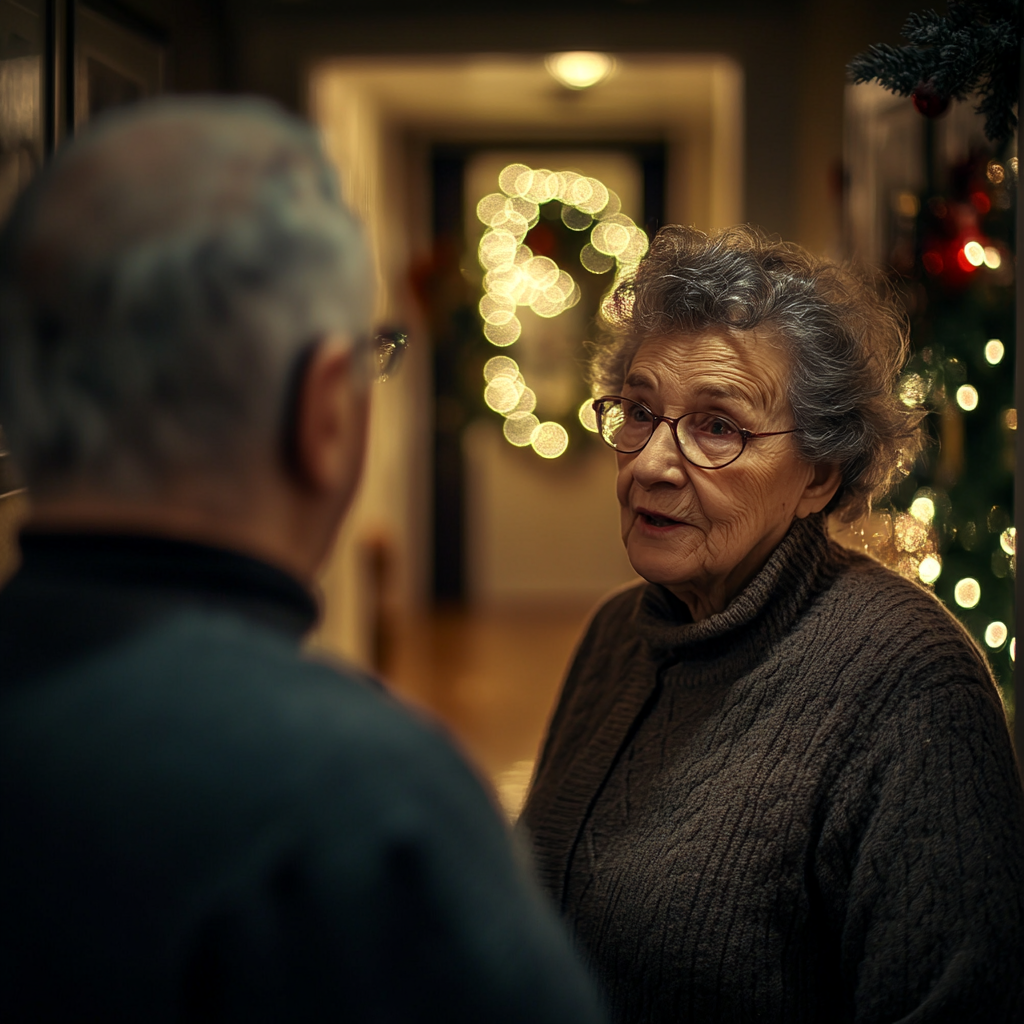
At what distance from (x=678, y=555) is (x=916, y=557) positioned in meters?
1.17

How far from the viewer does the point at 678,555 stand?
4.50 ft

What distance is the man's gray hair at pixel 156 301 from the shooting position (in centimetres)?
52

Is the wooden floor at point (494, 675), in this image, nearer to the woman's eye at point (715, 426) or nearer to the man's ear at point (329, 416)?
the woman's eye at point (715, 426)

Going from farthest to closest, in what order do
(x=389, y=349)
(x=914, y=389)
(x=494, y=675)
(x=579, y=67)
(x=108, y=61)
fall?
(x=494, y=675), (x=579, y=67), (x=914, y=389), (x=108, y=61), (x=389, y=349)

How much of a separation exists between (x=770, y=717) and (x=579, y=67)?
3.90m

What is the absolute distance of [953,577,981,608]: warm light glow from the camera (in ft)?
7.36

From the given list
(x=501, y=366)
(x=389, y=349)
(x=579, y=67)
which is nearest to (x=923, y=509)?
(x=389, y=349)

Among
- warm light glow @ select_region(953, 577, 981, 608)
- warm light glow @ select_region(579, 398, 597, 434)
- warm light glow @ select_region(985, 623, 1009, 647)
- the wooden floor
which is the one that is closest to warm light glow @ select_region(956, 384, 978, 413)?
warm light glow @ select_region(953, 577, 981, 608)

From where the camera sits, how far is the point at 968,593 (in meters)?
2.26

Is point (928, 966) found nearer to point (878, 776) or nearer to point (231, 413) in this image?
point (878, 776)

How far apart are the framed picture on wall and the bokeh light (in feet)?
6.18

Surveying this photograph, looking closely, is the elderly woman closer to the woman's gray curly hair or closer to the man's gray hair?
the woman's gray curly hair

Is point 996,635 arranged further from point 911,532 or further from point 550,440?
point 550,440

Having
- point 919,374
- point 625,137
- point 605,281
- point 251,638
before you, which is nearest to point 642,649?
point 251,638
